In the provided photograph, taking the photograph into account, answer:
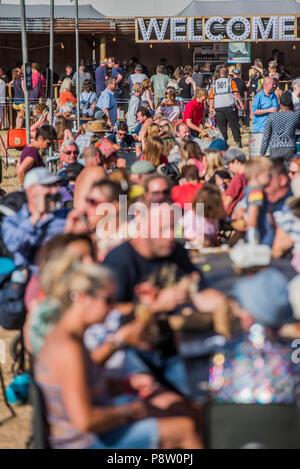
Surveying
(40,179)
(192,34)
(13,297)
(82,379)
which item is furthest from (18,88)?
(82,379)

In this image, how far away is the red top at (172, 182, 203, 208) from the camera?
6.77m

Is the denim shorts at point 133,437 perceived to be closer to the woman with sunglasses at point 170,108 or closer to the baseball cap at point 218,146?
the baseball cap at point 218,146

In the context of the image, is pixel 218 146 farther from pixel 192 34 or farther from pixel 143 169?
pixel 192 34

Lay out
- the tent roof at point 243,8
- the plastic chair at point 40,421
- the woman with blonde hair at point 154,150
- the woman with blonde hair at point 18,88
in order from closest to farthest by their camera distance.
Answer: the plastic chair at point 40,421
the woman with blonde hair at point 154,150
the woman with blonde hair at point 18,88
the tent roof at point 243,8

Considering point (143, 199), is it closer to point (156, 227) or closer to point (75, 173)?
point (156, 227)

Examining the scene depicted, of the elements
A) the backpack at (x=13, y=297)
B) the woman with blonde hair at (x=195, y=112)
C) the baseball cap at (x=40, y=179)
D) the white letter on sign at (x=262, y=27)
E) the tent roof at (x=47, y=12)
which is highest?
the tent roof at (x=47, y=12)

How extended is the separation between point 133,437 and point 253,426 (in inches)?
21.4

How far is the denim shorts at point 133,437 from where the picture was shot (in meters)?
3.05

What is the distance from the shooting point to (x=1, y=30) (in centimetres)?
2359

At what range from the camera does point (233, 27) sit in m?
22.3

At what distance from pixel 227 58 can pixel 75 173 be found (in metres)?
16.3

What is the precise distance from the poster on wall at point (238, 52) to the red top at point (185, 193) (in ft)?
52.5

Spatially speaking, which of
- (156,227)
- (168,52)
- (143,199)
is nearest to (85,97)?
(168,52)

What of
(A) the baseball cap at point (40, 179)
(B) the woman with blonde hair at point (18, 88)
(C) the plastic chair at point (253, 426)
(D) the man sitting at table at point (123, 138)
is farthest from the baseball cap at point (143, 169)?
(B) the woman with blonde hair at point (18, 88)
